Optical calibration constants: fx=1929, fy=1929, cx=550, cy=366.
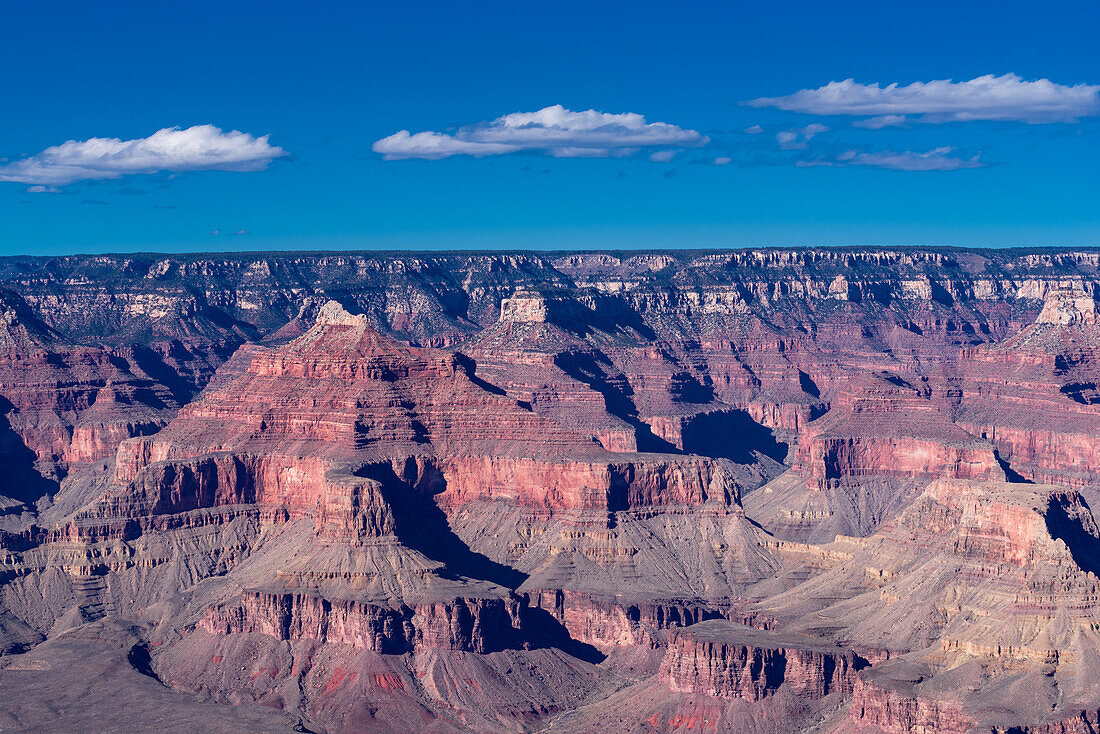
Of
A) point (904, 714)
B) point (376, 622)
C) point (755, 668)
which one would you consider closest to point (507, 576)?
point (376, 622)

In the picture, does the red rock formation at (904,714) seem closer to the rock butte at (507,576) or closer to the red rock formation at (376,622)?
the rock butte at (507,576)

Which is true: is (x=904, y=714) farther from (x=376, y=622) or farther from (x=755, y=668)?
(x=376, y=622)

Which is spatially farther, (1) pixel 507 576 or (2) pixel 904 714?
(1) pixel 507 576

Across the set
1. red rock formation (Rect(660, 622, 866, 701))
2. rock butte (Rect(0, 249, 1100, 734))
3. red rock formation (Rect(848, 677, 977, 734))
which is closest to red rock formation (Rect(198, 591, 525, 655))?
rock butte (Rect(0, 249, 1100, 734))

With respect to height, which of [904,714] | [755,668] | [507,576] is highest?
[507,576]

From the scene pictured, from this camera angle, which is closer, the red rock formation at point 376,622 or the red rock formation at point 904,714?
the red rock formation at point 904,714

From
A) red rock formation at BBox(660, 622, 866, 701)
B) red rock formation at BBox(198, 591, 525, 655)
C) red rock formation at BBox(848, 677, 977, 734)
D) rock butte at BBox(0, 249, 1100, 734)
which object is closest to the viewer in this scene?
red rock formation at BBox(848, 677, 977, 734)

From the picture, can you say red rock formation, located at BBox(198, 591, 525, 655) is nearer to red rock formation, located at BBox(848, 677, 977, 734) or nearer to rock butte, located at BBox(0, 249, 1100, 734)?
rock butte, located at BBox(0, 249, 1100, 734)

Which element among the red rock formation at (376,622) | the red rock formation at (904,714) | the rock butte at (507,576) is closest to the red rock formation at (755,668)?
the rock butte at (507,576)

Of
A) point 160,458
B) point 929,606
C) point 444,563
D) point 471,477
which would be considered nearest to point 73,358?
point 160,458

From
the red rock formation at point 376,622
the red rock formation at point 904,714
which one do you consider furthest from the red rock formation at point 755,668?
the red rock formation at point 376,622

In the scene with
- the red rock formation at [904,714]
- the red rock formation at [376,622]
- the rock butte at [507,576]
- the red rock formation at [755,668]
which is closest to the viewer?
the red rock formation at [904,714]

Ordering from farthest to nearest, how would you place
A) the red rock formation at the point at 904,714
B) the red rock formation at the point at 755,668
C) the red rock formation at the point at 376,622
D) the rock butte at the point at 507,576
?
1. the red rock formation at the point at 376,622
2. the red rock formation at the point at 755,668
3. the rock butte at the point at 507,576
4. the red rock formation at the point at 904,714
